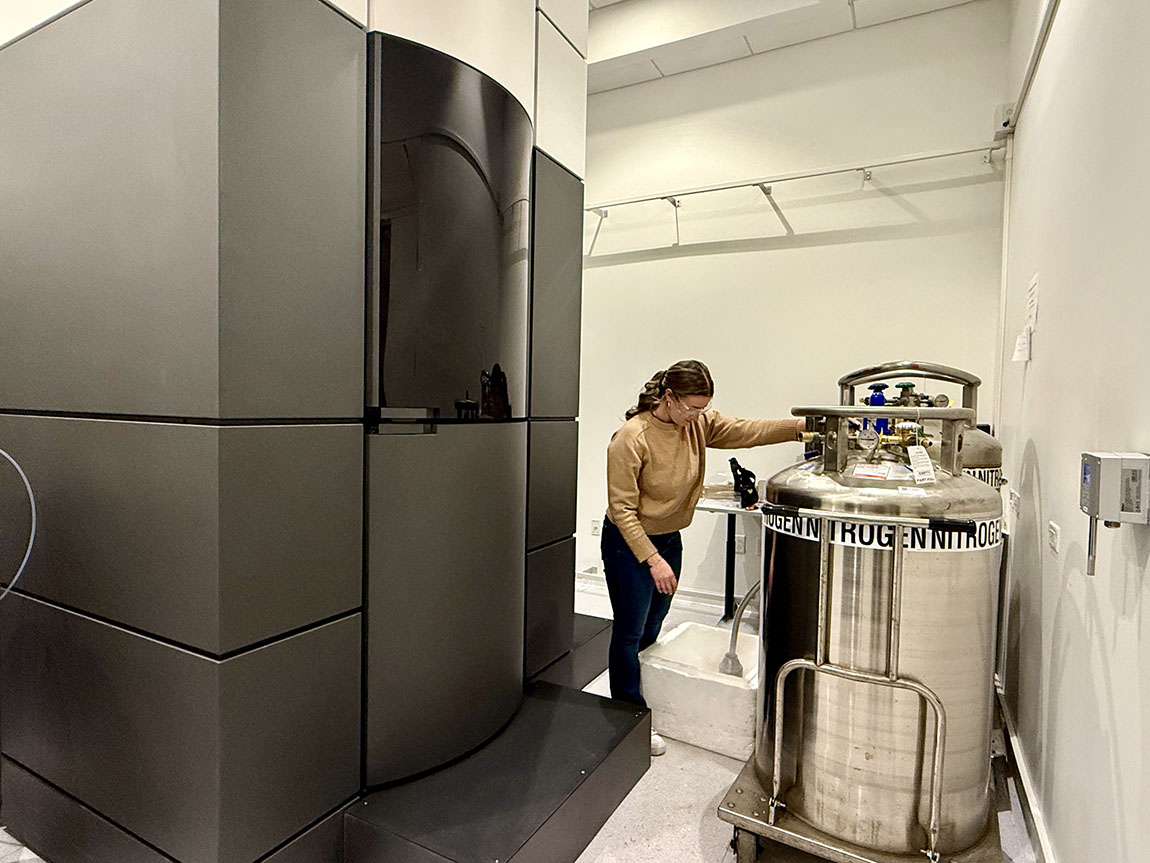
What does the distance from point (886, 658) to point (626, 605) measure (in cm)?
102

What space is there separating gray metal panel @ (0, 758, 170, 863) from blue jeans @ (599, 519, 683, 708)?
1.49m

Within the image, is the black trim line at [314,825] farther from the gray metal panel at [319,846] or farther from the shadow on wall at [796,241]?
the shadow on wall at [796,241]

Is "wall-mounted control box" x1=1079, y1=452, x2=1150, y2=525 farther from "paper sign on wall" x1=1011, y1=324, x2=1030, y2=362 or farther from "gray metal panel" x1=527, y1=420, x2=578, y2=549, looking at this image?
"gray metal panel" x1=527, y1=420, x2=578, y2=549

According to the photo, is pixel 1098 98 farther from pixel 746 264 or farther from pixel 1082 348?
pixel 746 264

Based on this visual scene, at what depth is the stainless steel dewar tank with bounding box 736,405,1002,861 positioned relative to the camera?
1612 mm

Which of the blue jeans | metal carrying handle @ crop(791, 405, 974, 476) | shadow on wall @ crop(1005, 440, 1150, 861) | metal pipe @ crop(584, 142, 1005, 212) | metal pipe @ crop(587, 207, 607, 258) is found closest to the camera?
shadow on wall @ crop(1005, 440, 1150, 861)

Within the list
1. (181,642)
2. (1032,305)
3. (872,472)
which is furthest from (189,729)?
(1032,305)

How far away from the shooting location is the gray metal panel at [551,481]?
2557mm

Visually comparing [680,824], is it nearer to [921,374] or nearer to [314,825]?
[314,825]

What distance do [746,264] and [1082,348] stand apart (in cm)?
245

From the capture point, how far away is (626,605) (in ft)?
8.07

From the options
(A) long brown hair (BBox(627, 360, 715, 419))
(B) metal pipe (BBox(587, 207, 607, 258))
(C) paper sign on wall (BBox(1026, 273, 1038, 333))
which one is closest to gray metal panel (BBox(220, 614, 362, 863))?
(A) long brown hair (BBox(627, 360, 715, 419))

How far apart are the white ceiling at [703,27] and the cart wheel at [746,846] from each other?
379cm

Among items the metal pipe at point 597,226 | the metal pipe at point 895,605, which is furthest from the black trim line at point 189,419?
the metal pipe at point 597,226
